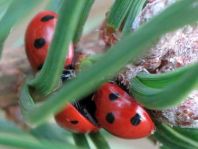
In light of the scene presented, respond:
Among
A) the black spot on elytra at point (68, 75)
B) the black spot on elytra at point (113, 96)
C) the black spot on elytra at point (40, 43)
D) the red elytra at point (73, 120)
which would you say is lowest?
the red elytra at point (73, 120)

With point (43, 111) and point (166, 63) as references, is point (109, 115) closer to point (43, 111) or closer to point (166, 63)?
point (166, 63)

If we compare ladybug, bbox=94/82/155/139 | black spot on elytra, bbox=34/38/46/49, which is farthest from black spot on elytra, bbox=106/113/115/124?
black spot on elytra, bbox=34/38/46/49

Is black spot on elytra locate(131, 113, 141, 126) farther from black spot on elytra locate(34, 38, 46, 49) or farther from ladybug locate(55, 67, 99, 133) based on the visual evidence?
black spot on elytra locate(34, 38, 46, 49)

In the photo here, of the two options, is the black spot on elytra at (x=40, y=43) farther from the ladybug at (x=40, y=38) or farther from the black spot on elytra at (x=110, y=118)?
the black spot on elytra at (x=110, y=118)

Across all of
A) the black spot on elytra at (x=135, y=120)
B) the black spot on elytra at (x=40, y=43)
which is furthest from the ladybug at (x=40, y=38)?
the black spot on elytra at (x=135, y=120)

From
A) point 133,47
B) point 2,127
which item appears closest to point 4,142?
point 2,127
